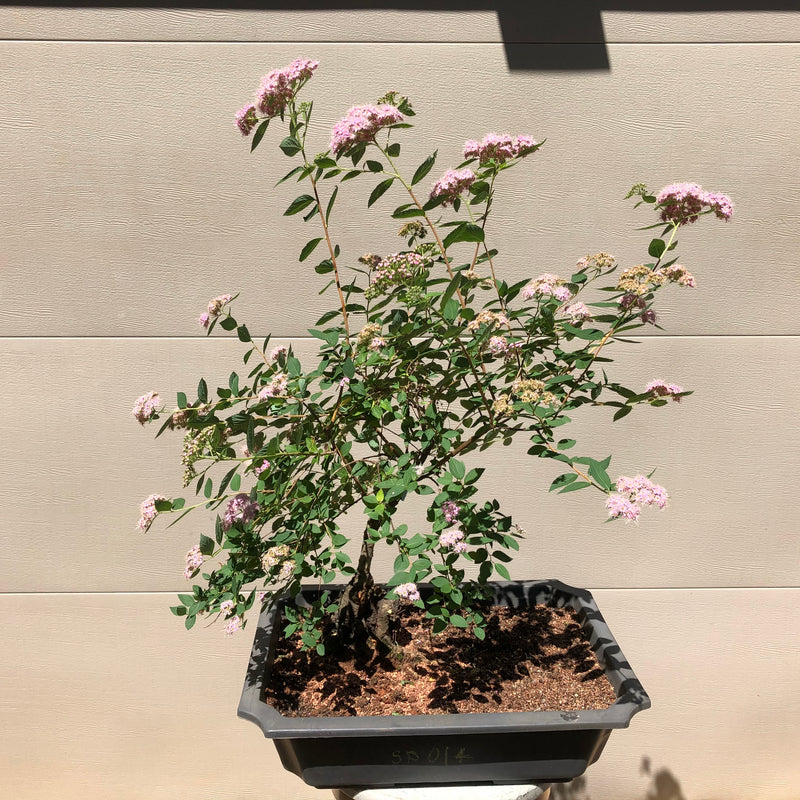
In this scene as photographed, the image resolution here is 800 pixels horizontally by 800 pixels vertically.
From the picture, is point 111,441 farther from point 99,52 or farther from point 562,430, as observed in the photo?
point 562,430

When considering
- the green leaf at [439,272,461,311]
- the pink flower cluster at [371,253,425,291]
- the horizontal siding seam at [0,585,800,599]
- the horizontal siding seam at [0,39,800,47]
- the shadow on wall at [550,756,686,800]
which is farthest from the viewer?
the shadow on wall at [550,756,686,800]

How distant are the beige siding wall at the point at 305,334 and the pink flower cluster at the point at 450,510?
81 centimetres

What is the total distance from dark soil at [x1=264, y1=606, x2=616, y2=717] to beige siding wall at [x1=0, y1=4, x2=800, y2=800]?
0.57m

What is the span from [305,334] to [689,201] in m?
0.95

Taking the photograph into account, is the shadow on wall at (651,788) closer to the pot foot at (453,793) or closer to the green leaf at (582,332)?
the pot foot at (453,793)

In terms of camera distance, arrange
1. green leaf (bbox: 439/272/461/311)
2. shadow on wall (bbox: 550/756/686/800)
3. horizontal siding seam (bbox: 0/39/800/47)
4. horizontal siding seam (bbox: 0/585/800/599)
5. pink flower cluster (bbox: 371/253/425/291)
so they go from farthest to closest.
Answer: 1. shadow on wall (bbox: 550/756/686/800)
2. horizontal siding seam (bbox: 0/585/800/599)
3. horizontal siding seam (bbox: 0/39/800/47)
4. pink flower cluster (bbox: 371/253/425/291)
5. green leaf (bbox: 439/272/461/311)

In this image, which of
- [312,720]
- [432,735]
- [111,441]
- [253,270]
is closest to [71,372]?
[111,441]

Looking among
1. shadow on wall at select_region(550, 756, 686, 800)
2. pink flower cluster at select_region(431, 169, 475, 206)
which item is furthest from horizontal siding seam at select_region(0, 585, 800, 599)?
pink flower cluster at select_region(431, 169, 475, 206)

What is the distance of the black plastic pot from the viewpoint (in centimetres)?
88

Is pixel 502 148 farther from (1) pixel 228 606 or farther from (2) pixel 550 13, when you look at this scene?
(2) pixel 550 13

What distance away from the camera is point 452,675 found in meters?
1.06

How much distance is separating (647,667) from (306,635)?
1.15 m

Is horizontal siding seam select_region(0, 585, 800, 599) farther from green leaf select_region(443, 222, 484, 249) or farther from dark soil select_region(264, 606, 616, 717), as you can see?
green leaf select_region(443, 222, 484, 249)

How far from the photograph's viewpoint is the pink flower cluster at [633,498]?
80cm
